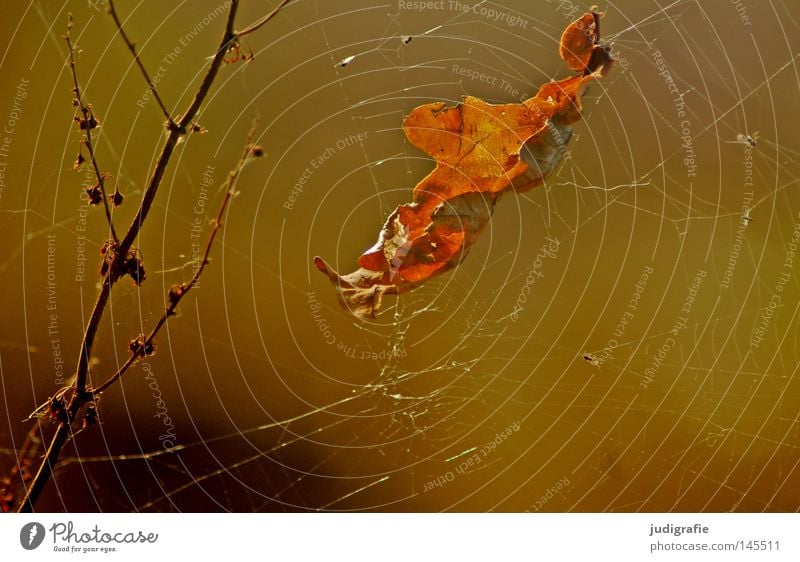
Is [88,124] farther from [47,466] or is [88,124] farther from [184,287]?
[47,466]

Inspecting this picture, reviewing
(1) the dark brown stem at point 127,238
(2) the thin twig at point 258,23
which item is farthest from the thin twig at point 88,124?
(2) the thin twig at point 258,23

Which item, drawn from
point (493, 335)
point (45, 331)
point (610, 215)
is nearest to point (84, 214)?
point (45, 331)

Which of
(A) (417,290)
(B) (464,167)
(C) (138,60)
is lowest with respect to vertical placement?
(A) (417,290)

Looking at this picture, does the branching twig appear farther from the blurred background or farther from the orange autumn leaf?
the orange autumn leaf

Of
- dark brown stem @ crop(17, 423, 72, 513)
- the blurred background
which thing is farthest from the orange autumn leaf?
dark brown stem @ crop(17, 423, 72, 513)

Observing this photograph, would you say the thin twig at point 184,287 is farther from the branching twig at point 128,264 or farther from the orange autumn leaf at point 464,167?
the orange autumn leaf at point 464,167

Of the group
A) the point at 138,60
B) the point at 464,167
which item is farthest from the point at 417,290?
the point at 138,60
